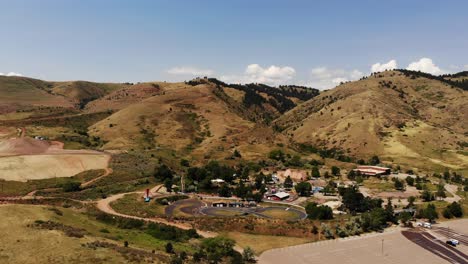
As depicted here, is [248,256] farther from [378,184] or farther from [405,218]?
[378,184]

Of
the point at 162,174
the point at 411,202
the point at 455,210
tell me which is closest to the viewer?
the point at 455,210

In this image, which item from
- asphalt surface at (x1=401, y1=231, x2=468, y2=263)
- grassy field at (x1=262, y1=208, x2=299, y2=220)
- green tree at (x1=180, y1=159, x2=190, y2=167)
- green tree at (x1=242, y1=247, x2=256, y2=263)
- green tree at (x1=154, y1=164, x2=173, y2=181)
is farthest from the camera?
green tree at (x1=180, y1=159, x2=190, y2=167)

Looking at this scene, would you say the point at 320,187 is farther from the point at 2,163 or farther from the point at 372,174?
the point at 2,163

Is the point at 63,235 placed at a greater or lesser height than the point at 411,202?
greater

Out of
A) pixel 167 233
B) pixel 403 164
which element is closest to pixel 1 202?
pixel 167 233

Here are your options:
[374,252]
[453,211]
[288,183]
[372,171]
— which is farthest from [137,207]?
[372,171]

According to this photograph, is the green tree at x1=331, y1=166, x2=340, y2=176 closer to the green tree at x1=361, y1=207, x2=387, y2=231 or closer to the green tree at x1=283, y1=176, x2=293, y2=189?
the green tree at x1=283, y1=176, x2=293, y2=189

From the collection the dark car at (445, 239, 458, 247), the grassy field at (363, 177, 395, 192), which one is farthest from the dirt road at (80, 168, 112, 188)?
the dark car at (445, 239, 458, 247)

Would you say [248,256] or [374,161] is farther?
[374,161]
